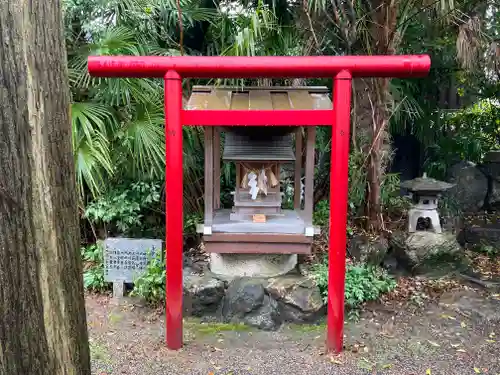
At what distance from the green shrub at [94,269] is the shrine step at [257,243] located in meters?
1.42

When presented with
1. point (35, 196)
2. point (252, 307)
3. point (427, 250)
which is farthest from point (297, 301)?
point (35, 196)

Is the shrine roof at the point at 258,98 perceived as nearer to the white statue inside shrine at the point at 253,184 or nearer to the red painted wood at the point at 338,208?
the red painted wood at the point at 338,208

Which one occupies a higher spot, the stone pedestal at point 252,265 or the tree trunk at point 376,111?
the tree trunk at point 376,111

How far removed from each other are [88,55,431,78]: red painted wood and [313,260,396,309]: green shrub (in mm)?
1946

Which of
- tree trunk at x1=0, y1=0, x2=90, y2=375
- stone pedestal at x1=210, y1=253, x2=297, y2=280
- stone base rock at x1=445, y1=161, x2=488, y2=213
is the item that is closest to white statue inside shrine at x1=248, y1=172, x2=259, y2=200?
stone pedestal at x1=210, y1=253, x2=297, y2=280

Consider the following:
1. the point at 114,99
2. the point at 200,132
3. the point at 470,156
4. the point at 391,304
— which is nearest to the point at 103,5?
the point at 114,99

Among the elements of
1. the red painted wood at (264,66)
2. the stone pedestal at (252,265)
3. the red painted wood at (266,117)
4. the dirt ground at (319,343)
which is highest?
the red painted wood at (264,66)

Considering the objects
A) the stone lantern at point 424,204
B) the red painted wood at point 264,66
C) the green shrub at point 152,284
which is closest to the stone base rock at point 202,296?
the green shrub at point 152,284

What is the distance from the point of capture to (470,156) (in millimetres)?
7125

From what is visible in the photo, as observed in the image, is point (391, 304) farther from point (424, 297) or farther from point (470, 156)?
point (470, 156)

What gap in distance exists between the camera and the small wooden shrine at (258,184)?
13.0ft

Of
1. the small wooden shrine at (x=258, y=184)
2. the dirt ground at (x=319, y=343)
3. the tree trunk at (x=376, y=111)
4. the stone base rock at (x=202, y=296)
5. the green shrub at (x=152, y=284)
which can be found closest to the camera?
the dirt ground at (x=319, y=343)

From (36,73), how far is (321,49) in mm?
4139

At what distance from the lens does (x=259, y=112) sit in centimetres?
343
